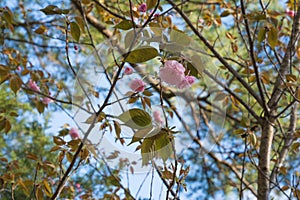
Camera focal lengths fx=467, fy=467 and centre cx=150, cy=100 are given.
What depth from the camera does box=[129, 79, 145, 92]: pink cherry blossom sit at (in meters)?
0.82

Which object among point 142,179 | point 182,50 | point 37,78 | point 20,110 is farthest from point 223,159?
point 182,50

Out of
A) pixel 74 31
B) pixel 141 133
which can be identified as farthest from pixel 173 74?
pixel 74 31

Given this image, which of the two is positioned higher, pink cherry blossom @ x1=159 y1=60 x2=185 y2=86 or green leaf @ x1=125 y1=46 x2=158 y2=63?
green leaf @ x1=125 y1=46 x2=158 y2=63

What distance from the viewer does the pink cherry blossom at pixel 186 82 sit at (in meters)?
0.81

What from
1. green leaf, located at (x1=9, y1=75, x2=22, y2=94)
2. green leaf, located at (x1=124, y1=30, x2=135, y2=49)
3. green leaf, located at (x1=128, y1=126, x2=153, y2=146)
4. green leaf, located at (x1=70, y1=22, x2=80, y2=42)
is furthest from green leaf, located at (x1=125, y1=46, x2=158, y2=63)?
green leaf, located at (x1=9, y1=75, x2=22, y2=94)

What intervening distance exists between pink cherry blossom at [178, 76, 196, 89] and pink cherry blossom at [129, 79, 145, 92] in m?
0.07

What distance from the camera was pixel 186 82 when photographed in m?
0.81

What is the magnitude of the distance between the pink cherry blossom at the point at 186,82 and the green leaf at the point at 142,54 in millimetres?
69

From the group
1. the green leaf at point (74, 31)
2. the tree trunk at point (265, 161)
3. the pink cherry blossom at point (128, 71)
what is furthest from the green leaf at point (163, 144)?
the tree trunk at point (265, 161)

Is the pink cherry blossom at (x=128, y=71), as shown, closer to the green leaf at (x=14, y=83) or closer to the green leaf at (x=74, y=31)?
the green leaf at (x=74, y=31)

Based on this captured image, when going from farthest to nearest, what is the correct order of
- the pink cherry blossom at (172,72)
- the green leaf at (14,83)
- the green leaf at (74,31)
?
the green leaf at (14,83), the green leaf at (74,31), the pink cherry blossom at (172,72)

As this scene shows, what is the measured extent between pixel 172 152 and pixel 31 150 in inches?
85.6

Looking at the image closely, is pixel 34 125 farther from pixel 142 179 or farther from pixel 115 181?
pixel 142 179

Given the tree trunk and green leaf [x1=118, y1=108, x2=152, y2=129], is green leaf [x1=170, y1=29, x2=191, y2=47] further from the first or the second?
the tree trunk
